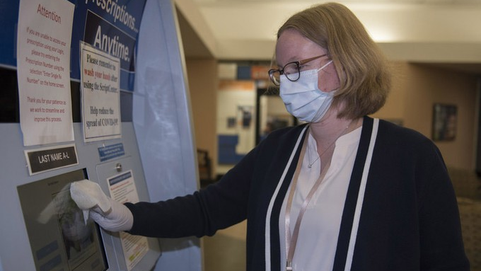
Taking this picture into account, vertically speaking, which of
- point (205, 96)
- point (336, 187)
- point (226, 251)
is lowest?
point (226, 251)

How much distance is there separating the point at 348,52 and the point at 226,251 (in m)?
2.18

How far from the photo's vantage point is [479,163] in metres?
10.6

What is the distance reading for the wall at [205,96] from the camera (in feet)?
25.4

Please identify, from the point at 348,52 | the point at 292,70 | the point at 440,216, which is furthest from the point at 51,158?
the point at 440,216

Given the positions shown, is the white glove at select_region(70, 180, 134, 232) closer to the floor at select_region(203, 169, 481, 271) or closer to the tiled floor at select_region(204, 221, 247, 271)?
the tiled floor at select_region(204, 221, 247, 271)

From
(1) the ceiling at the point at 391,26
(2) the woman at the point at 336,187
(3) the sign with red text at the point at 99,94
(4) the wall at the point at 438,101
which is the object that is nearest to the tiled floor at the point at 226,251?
(2) the woman at the point at 336,187

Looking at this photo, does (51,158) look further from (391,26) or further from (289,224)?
(391,26)

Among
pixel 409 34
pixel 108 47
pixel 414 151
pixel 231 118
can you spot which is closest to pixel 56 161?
pixel 108 47

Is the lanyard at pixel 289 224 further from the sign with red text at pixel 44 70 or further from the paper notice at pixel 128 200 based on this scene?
the sign with red text at pixel 44 70

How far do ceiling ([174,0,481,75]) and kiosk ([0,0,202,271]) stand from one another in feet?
20.8

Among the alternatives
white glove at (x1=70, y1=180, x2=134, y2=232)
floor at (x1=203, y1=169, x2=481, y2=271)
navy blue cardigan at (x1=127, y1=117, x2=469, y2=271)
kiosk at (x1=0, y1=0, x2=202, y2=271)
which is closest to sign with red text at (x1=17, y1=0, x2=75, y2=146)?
kiosk at (x1=0, y1=0, x2=202, y2=271)

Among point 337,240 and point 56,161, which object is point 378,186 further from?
point 56,161

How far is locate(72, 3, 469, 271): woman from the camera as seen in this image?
1015mm

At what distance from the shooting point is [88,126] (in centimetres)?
104
